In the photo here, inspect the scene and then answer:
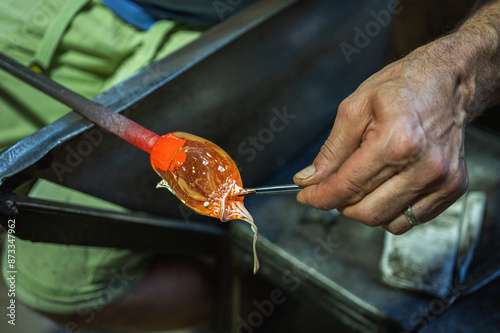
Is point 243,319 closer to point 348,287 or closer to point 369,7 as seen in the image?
point 348,287

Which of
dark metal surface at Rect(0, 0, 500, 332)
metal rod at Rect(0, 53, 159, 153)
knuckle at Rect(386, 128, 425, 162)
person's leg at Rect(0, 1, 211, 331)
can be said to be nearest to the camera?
knuckle at Rect(386, 128, 425, 162)

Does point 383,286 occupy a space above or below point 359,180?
below

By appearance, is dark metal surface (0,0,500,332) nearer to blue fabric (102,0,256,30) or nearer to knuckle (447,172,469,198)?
blue fabric (102,0,256,30)

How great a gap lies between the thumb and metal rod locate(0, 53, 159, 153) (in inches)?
9.0

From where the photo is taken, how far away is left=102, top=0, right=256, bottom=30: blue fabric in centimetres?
100

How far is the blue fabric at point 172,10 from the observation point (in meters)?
1.00

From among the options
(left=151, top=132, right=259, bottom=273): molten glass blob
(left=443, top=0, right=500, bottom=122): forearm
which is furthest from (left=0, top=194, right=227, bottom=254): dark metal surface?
(left=443, top=0, right=500, bottom=122): forearm

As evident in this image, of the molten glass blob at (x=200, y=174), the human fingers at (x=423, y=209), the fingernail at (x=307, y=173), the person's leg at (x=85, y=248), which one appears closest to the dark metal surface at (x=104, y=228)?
the person's leg at (x=85, y=248)

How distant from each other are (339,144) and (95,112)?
0.39 m

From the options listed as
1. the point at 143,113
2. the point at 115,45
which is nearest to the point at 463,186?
the point at 143,113

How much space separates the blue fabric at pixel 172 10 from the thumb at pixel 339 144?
61 cm

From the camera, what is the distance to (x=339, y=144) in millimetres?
559

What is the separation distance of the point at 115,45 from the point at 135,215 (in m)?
0.45

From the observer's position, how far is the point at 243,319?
1.08m
